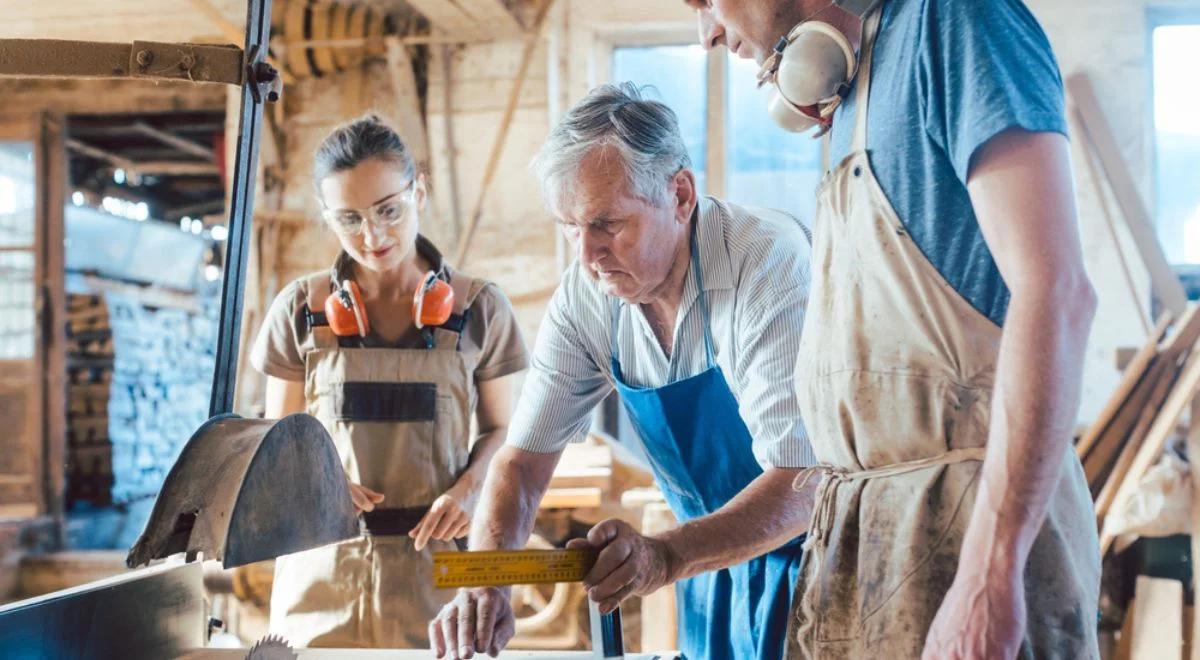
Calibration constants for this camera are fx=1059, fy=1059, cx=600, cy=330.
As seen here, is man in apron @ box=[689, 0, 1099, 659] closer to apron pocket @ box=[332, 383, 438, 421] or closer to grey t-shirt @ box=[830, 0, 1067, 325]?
grey t-shirt @ box=[830, 0, 1067, 325]

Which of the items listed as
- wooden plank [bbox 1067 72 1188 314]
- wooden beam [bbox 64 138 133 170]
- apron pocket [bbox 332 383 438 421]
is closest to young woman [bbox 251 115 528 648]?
apron pocket [bbox 332 383 438 421]

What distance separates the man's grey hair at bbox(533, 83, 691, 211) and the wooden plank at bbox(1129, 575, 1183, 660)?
3252mm

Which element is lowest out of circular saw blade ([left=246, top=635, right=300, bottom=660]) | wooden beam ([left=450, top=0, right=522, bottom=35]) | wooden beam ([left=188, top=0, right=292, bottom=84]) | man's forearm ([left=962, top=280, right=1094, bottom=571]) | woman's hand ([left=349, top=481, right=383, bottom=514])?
circular saw blade ([left=246, top=635, right=300, bottom=660])

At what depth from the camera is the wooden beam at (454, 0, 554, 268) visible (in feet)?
18.5

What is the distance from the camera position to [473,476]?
2.87m

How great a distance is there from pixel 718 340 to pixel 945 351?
90 cm

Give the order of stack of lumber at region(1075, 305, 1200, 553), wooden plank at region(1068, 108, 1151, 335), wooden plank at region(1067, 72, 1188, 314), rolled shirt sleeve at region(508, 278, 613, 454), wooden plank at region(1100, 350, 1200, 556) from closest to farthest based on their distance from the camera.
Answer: rolled shirt sleeve at region(508, 278, 613, 454), wooden plank at region(1100, 350, 1200, 556), stack of lumber at region(1075, 305, 1200, 553), wooden plank at region(1067, 72, 1188, 314), wooden plank at region(1068, 108, 1151, 335)

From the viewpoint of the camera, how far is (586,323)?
7.55ft

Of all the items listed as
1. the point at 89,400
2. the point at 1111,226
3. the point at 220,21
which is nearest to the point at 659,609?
the point at 1111,226

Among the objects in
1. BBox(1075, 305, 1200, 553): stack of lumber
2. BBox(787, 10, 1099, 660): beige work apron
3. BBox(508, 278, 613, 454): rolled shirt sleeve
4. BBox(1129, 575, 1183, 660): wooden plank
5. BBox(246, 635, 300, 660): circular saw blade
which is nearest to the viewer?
BBox(787, 10, 1099, 660): beige work apron

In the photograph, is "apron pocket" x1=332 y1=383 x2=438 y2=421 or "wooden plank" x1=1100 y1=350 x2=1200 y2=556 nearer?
"apron pocket" x1=332 y1=383 x2=438 y2=421

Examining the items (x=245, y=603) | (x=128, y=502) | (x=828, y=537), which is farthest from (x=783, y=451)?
(x=128, y=502)

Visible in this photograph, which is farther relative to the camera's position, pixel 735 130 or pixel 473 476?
pixel 735 130

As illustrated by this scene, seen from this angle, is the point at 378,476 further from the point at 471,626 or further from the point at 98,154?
the point at 98,154
